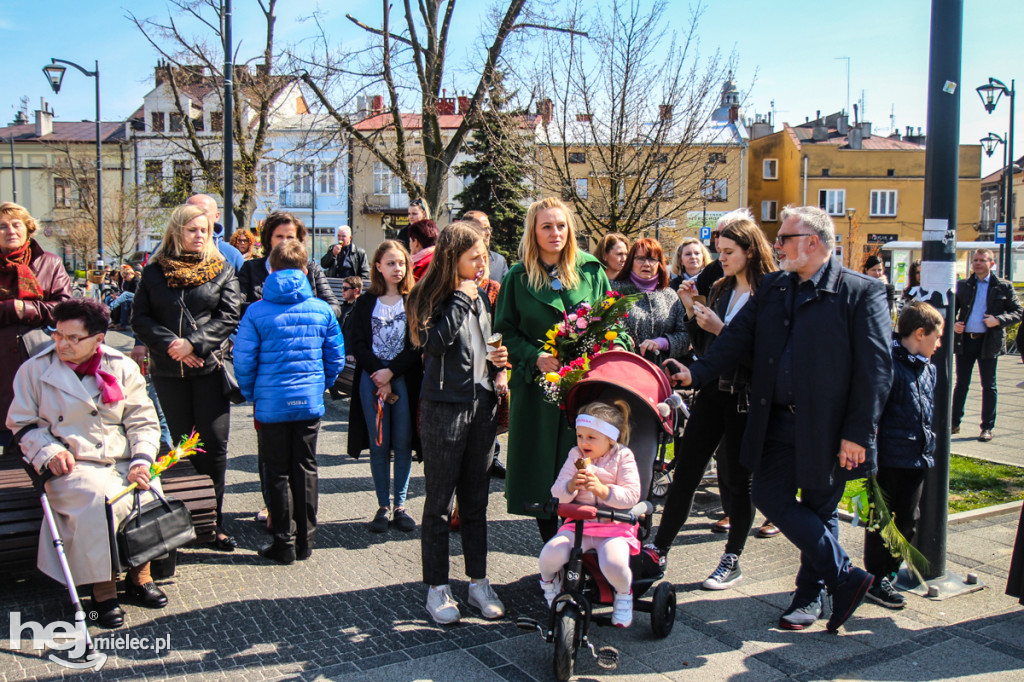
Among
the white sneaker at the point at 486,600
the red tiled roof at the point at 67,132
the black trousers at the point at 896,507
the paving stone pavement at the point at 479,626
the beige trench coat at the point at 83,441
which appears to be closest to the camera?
the paving stone pavement at the point at 479,626

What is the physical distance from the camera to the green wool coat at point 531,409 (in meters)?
4.76

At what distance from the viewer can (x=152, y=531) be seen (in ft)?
14.2

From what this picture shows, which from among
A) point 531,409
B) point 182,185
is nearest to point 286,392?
point 531,409

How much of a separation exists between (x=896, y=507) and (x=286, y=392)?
3.59m

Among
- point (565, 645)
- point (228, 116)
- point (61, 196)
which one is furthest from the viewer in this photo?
point (61, 196)

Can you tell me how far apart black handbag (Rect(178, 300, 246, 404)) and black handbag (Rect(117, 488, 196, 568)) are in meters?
0.99

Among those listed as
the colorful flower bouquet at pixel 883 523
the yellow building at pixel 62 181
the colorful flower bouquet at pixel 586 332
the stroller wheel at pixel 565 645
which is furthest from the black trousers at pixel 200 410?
the yellow building at pixel 62 181

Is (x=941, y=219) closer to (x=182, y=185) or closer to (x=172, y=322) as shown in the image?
(x=172, y=322)

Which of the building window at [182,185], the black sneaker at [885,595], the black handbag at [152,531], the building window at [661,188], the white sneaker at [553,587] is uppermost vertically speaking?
the building window at [182,185]

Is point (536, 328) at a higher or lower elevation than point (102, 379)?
higher

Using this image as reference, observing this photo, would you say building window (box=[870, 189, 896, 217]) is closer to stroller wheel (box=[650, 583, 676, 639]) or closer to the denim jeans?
the denim jeans

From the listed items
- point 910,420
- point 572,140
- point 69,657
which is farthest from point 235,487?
point 572,140

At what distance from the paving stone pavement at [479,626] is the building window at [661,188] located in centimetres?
861

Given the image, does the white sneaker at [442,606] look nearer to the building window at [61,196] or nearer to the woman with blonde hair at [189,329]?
the woman with blonde hair at [189,329]
